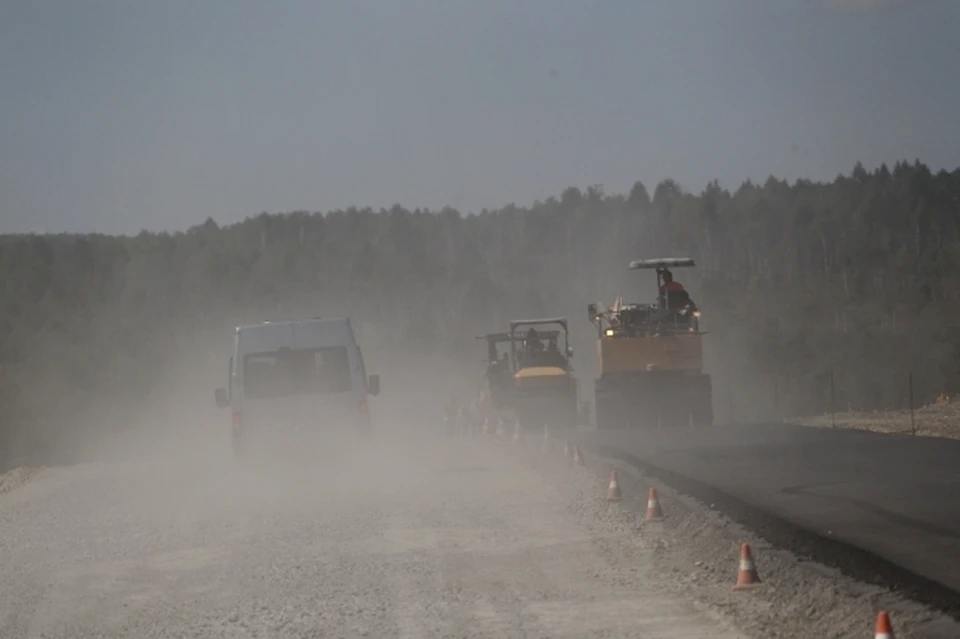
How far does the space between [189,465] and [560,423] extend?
431 inches

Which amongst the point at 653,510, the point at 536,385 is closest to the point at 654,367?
the point at 536,385

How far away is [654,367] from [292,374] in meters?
13.6

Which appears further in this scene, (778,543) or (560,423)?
(560,423)

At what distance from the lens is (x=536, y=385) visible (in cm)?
4303

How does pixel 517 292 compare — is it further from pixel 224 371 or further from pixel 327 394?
pixel 327 394

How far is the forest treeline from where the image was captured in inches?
4097

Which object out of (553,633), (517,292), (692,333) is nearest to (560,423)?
(692,333)

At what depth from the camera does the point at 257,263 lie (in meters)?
198

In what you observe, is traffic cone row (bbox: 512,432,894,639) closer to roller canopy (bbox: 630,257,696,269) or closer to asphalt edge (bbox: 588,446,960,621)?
asphalt edge (bbox: 588,446,960,621)

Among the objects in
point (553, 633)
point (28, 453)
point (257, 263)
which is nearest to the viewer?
point (553, 633)

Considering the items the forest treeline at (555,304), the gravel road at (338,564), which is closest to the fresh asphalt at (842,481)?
the gravel road at (338,564)

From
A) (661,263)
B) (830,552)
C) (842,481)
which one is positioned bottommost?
(830,552)

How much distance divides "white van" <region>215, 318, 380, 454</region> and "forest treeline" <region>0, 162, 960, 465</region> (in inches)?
1757

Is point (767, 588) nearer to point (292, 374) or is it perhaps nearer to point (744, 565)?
point (744, 565)
